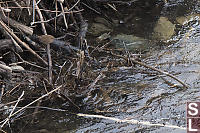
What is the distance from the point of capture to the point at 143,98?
2992mm

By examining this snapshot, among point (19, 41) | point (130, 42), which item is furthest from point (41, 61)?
point (130, 42)

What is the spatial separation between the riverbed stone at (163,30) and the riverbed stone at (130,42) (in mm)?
213

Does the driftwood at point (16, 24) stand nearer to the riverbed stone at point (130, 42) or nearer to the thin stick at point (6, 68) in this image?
the thin stick at point (6, 68)

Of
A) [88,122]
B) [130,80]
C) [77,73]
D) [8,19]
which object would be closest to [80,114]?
[88,122]

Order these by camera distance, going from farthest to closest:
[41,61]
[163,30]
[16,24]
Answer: [163,30]
[41,61]
[16,24]

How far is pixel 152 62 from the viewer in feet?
11.4

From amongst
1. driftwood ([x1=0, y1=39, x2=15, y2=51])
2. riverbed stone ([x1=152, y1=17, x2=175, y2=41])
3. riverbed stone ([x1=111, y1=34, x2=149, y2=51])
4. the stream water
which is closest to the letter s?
the stream water

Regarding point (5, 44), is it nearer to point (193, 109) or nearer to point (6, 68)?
point (6, 68)

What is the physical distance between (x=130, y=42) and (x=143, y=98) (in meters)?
1.07

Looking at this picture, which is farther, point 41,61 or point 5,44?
point 41,61

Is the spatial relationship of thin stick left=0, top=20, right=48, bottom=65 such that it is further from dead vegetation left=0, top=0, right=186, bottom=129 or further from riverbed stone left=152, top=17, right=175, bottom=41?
riverbed stone left=152, top=17, right=175, bottom=41

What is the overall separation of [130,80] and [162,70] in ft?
1.27

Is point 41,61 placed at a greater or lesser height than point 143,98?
greater

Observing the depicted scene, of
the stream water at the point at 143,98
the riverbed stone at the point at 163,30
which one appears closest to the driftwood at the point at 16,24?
the stream water at the point at 143,98
